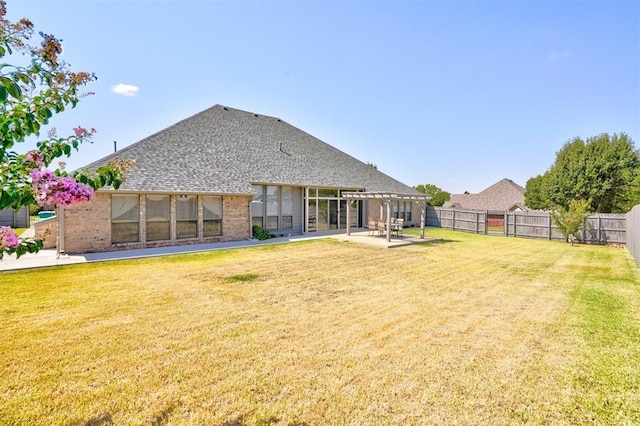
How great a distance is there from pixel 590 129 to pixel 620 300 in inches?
1233

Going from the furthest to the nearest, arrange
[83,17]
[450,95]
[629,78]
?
[450,95], [629,78], [83,17]

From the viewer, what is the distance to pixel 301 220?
1967 centimetres

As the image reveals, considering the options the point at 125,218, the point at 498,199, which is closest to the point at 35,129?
the point at 125,218

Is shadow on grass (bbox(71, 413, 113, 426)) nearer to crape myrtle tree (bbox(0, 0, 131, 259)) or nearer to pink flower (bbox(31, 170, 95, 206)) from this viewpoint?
crape myrtle tree (bbox(0, 0, 131, 259))

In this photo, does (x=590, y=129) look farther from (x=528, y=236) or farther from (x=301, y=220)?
(x=301, y=220)

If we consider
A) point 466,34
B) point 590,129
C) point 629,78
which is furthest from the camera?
point 590,129

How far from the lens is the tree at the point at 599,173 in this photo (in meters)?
27.3

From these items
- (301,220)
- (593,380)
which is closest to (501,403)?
(593,380)

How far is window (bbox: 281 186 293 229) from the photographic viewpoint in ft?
62.5

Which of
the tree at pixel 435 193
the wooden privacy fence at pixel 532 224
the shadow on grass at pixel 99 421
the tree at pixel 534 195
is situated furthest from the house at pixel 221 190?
the tree at pixel 435 193

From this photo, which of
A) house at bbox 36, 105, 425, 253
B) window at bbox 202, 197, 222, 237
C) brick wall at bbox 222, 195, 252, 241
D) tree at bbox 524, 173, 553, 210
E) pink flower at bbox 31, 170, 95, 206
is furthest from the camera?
tree at bbox 524, 173, 553, 210

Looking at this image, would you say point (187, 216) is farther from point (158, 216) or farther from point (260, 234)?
point (260, 234)

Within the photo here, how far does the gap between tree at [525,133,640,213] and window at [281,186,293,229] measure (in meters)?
26.6

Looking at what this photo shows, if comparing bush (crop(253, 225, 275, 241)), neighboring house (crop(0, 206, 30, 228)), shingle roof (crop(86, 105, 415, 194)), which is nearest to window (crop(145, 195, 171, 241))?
shingle roof (crop(86, 105, 415, 194))
